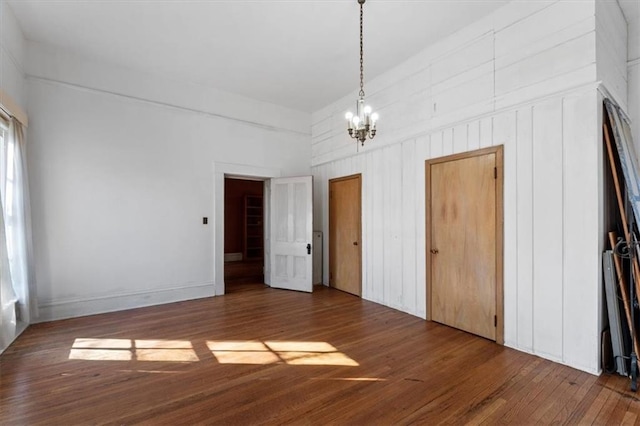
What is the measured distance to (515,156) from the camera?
3203 millimetres

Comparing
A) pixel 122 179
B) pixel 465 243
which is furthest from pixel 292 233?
pixel 465 243

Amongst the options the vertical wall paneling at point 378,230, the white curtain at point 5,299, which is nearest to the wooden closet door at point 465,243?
the vertical wall paneling at point 378,230

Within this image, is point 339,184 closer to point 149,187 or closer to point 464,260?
point 464,260

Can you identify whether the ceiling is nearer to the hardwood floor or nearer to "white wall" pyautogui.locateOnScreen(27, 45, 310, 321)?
"white wall" pyautogui.locateOnScreen(27, 45, 310, 321)

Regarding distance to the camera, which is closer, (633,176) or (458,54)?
(633,176)

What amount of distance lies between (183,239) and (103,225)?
1124 millimetres

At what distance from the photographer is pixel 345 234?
5.65 m

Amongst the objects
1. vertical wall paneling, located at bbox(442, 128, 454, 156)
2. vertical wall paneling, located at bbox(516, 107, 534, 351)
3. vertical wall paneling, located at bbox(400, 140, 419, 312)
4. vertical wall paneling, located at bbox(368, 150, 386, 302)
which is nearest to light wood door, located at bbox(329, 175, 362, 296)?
vertical wall paneling, located at bbox(368, 150, 386, 302)

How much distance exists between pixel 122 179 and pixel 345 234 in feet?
12.2

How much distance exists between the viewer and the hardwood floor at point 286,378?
2141 mm

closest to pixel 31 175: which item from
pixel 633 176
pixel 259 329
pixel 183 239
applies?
pixel 183 239

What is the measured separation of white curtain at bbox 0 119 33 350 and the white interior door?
3.56 meters

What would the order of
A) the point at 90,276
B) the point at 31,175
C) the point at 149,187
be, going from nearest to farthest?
the point at 31,175
the point at 90,276
the point at 149,187

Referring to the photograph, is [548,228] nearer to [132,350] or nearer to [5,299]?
[132,350]
